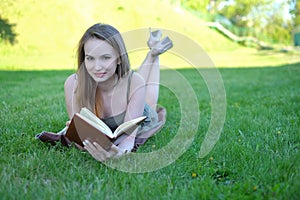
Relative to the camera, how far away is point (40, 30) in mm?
9961

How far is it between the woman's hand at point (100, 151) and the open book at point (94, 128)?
1.1 inches

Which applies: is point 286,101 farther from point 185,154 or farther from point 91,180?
point 91,180

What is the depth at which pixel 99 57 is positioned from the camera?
1.90m

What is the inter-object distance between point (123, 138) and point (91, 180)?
44cm

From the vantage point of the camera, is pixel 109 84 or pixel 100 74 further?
pixel 109 84

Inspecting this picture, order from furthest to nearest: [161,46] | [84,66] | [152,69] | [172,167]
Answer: [152,69], [161,46], [84,66], [172,167]

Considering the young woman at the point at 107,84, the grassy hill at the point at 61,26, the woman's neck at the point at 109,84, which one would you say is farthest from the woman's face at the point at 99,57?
the grassy hill at the point at 61,26

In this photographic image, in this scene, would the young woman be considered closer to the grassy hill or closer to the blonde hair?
the blonde hair

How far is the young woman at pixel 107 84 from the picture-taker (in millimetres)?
1903

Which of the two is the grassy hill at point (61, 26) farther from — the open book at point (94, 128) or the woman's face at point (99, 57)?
the open book at point (94, 128)

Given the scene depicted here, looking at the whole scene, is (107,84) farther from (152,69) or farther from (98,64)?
(152,69)

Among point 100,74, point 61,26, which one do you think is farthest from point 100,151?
point 61,26

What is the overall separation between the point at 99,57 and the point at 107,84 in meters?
0.26

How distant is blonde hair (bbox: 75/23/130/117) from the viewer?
192 centimetres
